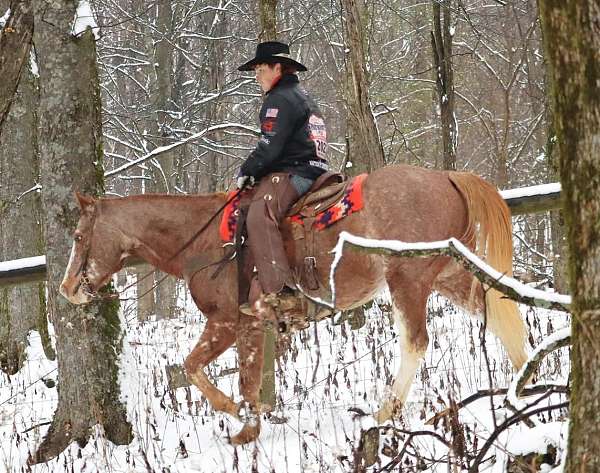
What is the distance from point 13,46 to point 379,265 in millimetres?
3268

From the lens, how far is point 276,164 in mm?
6035

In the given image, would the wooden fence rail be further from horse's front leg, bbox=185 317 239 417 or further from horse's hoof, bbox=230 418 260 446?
horse's hoof, bbox=230 418 260 446

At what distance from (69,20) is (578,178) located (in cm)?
475

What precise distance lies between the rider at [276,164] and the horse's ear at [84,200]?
115cm

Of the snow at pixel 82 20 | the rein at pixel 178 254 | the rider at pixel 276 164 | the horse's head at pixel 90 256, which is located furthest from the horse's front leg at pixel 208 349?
the snow at pixel 82 20

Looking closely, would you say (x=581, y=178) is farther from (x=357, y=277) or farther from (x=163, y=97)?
(x=163, y=97)

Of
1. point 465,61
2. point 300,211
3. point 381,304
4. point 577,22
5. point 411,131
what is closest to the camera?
point 577,22

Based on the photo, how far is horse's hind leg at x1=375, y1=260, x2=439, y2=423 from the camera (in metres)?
5.50

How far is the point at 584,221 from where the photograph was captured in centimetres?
185

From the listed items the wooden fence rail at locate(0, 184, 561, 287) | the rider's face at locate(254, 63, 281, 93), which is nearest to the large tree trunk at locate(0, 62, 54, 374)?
the wooden fence rail at locate(0, 184, 561, 287)

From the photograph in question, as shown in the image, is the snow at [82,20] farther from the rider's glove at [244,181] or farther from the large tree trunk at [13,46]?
the rider's glove at [244,181]

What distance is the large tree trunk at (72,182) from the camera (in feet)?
18.4

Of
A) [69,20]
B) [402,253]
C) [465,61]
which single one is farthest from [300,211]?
[465,61]

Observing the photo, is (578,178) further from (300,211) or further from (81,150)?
(81,150)
